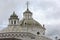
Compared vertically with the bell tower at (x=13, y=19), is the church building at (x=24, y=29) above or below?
below

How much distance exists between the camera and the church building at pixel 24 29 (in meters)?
34.1

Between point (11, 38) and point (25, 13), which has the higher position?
point (25, 13)

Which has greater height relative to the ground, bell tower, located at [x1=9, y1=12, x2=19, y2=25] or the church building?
bell tower, located at [x1=9, y1=12, x2=19, y2=25]

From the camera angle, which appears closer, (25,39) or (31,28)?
(25,39)

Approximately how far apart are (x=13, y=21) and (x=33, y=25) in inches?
206

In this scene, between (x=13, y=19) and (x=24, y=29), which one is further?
(x=13, y=19)

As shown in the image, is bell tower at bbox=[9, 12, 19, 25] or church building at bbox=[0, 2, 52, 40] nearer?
church building at bbox=[0, 2, 52, 40]

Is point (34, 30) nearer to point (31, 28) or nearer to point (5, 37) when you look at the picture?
point (31, 28)

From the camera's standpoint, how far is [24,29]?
134 ft

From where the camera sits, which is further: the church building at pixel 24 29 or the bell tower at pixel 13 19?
the bell tower at pixel 13 19

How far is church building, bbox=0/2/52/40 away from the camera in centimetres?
3409

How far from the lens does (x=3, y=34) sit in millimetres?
34219

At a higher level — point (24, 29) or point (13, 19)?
point (13, 19)

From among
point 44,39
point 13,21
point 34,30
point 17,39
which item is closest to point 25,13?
point 13,21
